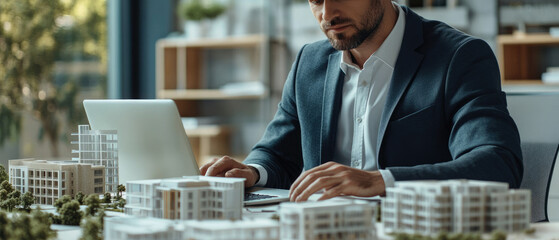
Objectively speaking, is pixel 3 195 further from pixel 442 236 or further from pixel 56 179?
pixel 442 236

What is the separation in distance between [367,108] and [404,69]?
16 cm

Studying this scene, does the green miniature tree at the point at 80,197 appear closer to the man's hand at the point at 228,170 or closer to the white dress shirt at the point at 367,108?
the man's hand at the point at 228,170

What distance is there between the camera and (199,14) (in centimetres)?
480

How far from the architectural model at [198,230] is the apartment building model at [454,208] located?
244 mm

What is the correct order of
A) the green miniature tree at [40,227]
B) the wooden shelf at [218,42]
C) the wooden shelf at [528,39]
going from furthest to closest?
1. the wooden shelf at [218,42]
2. the wooden shelf at [528,39]
3. the green miniature tree at [40,227]

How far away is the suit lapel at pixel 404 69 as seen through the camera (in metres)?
1.97

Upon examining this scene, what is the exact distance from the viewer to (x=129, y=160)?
1.96 meters

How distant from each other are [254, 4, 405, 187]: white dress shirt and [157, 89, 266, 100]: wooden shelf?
102 inches

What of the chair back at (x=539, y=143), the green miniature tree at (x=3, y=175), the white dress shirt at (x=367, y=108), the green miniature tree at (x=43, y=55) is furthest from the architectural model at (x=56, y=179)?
the green miniature tree at (x=43, y=55)

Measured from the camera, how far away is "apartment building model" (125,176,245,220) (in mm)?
1361

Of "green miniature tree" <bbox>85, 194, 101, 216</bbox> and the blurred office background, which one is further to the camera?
the blurred office background

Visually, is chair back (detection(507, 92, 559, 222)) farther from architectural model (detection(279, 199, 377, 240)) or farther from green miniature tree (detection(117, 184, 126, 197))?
green miniature tree (detection(117, 184, 126, 197))

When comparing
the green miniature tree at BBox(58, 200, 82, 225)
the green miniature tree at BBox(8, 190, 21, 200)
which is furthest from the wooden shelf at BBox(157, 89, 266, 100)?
the green miniature tree at BBox(58, 200, 82, 225)

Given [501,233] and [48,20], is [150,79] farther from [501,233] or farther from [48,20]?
[501,233]
